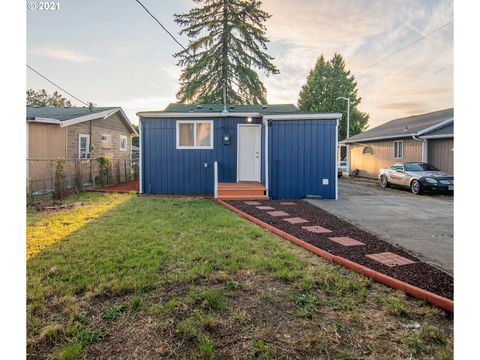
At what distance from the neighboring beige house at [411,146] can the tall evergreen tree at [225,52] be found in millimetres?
8890

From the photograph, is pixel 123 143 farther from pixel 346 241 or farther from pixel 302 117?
pixel 346 241

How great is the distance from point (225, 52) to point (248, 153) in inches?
577

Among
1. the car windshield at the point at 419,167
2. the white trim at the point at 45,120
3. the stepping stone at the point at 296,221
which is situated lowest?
the stepping stone at the point at 296,221

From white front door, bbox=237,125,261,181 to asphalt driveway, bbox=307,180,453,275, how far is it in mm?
2578

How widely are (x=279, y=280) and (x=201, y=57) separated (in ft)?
72.3

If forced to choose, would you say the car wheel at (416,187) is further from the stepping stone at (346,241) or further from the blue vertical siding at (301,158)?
the stepping stone at (346,241)

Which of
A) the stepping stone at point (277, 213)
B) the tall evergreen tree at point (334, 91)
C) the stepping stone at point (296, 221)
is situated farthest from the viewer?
the tall evergreen tree at point (334, 91)

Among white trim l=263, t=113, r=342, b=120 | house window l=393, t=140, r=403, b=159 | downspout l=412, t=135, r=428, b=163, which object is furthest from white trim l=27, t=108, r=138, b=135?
house window l=393, t=140, r=403, b=159

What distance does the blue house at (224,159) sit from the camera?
889 cm

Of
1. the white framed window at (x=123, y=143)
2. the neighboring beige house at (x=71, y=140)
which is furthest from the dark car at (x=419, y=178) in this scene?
the white framed window at (x=123, y=143)

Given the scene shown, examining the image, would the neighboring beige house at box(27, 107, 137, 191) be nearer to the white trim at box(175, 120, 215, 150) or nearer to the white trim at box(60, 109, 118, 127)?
the white trim at box(60, 109, 118, 127)

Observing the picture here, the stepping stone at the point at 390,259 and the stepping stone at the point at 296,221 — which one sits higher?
the stepping stone at the point at 296,221

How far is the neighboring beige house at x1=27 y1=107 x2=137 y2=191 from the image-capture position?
9.17 m
